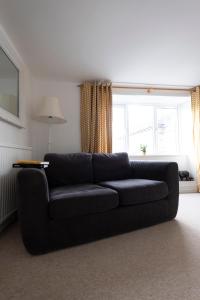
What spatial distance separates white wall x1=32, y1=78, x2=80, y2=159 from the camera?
10.5 ft

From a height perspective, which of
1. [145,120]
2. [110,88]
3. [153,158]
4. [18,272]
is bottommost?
[18,272]

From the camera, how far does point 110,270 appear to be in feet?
4.01

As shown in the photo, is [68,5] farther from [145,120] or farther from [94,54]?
[145,120]

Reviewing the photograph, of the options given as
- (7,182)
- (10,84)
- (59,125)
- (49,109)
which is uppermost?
(10,84)

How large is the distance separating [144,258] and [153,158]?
2635mm

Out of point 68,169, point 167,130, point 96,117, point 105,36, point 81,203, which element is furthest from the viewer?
point 167,130

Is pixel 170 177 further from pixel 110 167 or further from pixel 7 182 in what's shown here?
pixel 7 182

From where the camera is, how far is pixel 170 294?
0.99 m

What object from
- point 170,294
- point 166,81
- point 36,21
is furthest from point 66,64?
point 170,294

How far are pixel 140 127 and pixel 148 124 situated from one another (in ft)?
0.70

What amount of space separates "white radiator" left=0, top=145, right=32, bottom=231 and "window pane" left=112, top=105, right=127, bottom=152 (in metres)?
2.17

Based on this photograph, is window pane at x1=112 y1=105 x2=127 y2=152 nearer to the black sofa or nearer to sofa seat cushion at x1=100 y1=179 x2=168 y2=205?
the black sofa

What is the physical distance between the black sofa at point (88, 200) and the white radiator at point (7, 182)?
400 millimetres

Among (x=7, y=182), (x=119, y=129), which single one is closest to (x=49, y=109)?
(x=7, y=182)
